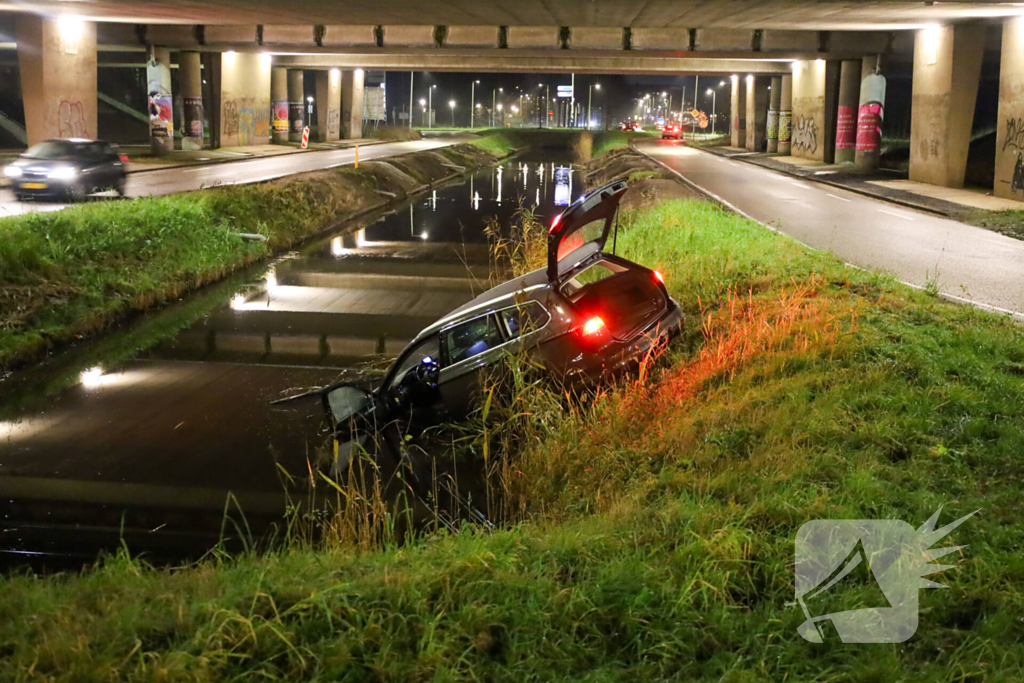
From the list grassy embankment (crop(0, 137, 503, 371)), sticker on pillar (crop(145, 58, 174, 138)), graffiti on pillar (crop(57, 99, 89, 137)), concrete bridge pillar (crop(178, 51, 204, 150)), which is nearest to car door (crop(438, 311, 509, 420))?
grassy embankment (crop(0, 137, 503, 371))

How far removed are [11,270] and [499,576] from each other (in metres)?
12.7

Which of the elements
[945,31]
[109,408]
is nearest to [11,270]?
[109,408]

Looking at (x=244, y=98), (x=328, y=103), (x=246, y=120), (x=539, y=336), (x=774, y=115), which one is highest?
(x=328, y=103)

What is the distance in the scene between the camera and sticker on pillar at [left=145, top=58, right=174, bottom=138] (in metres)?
44.4

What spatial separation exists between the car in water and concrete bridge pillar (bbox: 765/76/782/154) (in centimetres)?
5202

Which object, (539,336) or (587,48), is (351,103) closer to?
(587,48)

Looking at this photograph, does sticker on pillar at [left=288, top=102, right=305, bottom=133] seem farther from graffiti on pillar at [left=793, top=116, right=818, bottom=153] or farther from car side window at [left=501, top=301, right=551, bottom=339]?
car side window at [left=501, top=301, right=551, bottom=339]

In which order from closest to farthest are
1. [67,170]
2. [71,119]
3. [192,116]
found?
1. [67,170]
2. [71,119]
3. [192,116]

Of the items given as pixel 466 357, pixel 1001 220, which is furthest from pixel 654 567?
pixel 1001 220

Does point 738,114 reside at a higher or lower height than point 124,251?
higher

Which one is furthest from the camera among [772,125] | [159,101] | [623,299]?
[772,125]

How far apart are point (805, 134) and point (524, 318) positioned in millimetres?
45089

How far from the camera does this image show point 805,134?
50.1 metres

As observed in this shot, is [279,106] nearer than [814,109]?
No
